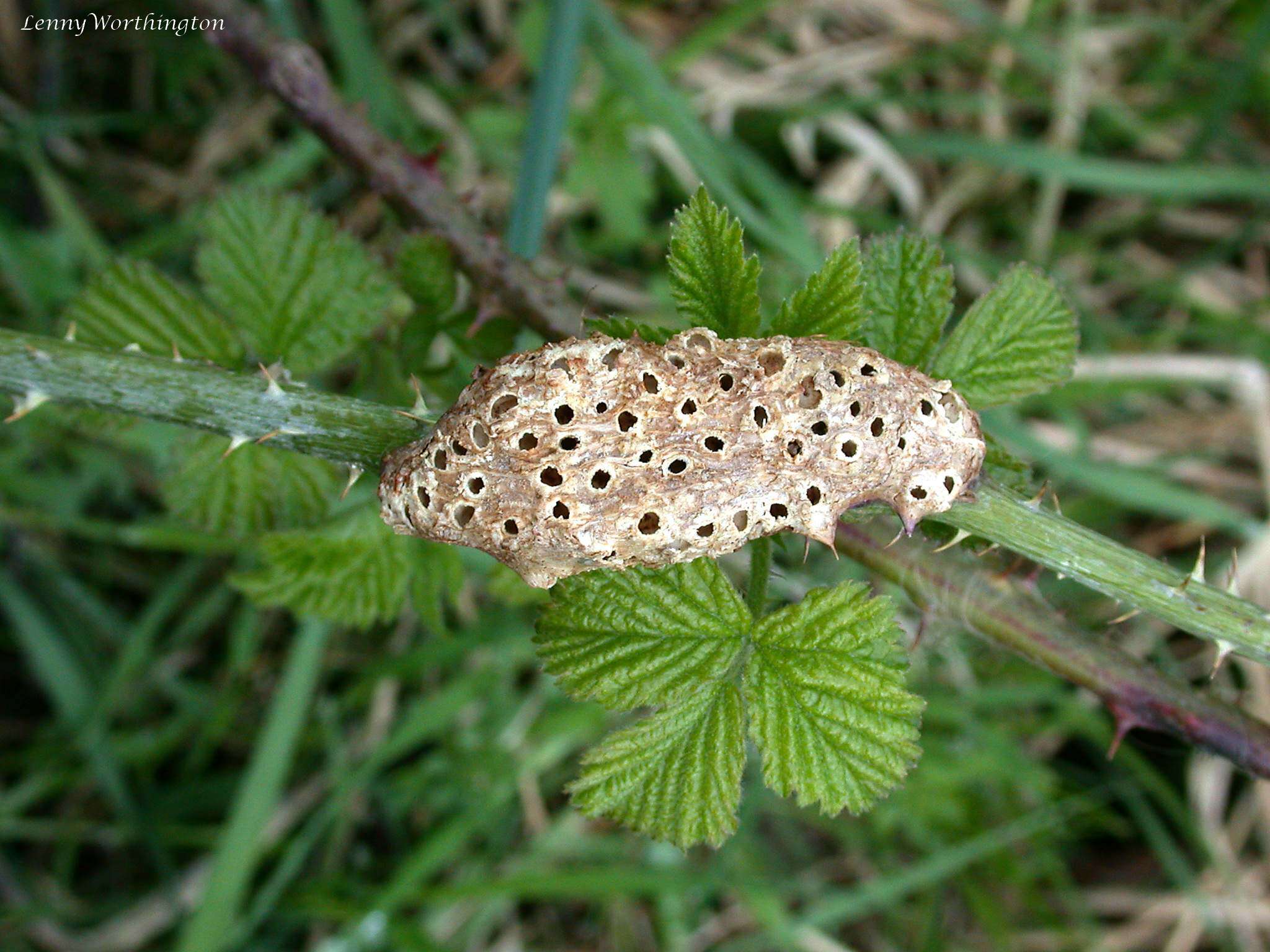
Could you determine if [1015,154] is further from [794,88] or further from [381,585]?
[381,585]

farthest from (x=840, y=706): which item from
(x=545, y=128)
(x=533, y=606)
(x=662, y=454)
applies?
(x=533, y=606)

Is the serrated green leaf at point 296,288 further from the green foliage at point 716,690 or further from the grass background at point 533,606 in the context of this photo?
the grass background at point 533,606

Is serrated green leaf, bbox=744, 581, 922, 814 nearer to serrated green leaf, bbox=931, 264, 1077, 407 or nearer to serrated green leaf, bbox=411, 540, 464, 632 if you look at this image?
serrated green leaf, bbox=931, 264, 1077, 407

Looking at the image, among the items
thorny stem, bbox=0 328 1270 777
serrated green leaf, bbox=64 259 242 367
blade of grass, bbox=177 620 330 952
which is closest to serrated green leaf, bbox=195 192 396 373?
Result: serrated green leaf, bbox=64 259 242 367

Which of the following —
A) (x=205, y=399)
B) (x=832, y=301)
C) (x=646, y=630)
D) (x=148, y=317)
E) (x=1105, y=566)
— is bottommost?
(x=646, y=630)

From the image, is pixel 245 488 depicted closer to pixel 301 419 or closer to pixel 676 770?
pixel 301 419

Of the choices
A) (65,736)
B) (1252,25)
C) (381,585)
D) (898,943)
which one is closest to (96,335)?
(381,585)
